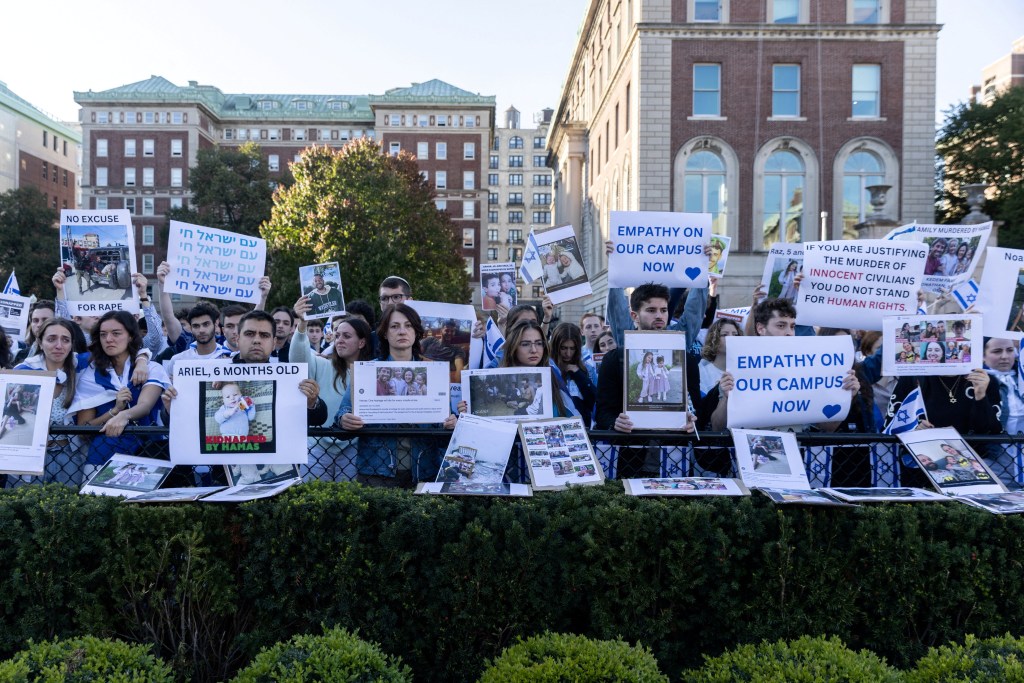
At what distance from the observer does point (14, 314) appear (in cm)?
895

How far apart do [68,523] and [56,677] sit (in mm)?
863

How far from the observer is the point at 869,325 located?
Result: 627cm

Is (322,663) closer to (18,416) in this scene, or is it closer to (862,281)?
(18,416)

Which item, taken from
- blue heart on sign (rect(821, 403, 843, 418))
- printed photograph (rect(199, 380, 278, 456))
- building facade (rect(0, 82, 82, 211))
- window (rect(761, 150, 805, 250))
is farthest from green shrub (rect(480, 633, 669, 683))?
building facade (rect(0, 82, 82, 211))

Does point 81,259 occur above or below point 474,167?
below

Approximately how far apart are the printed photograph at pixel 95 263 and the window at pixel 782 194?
29.4m

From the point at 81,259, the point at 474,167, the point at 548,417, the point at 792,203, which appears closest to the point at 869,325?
the point at 548,417

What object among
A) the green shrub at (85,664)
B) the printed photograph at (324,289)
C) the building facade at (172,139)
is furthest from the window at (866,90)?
the building facade at (172,139)

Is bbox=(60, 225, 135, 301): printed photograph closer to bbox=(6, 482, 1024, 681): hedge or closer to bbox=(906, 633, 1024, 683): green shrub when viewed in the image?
bbox=(6, 482, 1024, 681): hedge

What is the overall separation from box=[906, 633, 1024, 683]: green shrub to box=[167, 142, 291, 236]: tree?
67.9 meters

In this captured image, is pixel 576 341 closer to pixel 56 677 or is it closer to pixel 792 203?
pixel 56 677

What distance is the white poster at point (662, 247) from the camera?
22.2 feet

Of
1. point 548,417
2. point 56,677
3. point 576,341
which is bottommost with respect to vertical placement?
point 56,677

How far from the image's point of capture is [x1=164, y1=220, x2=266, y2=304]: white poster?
24.4ft
